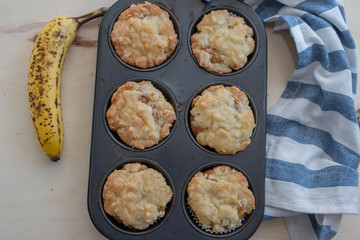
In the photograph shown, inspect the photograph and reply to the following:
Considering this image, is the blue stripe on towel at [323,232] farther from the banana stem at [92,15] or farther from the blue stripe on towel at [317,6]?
the banana stem at [92,15]

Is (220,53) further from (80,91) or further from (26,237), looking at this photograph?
(26,237)

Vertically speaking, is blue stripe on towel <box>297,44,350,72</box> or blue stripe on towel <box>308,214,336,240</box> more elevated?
blue stripe on towel <box>297,44,350,72</box>

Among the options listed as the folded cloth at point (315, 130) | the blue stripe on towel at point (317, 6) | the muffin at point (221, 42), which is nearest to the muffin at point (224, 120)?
the muffin at point (221, 42)

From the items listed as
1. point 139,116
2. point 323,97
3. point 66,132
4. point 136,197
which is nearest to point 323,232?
point 323,97

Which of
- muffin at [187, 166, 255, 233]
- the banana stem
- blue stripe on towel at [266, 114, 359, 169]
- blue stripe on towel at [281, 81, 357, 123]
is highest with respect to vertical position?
the banana stem

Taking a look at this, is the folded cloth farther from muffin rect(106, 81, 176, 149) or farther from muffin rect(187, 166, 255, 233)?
muffin rect(106, 81, 176, 149)

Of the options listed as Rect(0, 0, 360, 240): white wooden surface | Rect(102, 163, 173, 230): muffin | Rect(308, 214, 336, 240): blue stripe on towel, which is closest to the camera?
Rect(102, 163, 173, 230): muffin

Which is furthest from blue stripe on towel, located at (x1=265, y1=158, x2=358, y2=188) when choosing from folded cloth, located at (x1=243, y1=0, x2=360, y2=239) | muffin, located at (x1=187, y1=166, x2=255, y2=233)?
muffin, located at (x1=187, y1=166, x2=255, y2=233)
